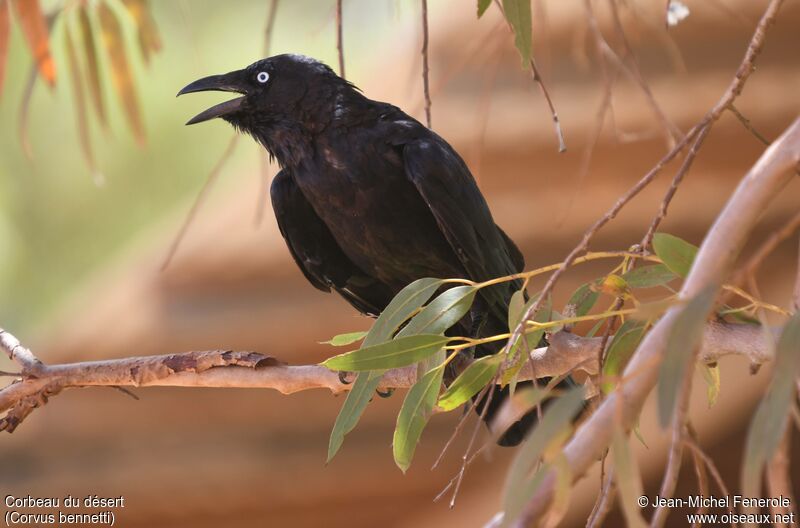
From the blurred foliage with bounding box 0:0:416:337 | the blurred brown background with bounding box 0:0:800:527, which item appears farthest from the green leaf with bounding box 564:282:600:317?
the blurred foliage with bounding box 0:0:416:337

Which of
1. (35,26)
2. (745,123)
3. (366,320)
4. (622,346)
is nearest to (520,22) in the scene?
(745,123)

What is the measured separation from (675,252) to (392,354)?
46 cm

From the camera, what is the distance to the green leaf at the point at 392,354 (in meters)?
1.49

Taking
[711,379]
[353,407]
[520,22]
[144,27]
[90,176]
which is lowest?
[90,176]

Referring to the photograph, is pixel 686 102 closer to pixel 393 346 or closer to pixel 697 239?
pixel 697 239

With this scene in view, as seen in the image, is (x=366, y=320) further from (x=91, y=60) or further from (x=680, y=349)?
(x=680, y=349)

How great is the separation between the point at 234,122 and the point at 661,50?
7.18ft

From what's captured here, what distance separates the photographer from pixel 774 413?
927mm

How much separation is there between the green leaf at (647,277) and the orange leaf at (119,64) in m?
1.35

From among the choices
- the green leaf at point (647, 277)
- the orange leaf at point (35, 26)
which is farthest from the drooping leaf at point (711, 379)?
the orange leaf at point (35, 26)

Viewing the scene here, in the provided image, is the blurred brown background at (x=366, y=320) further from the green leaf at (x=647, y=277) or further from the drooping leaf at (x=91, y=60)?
the green leaf at (x=647, y=277)

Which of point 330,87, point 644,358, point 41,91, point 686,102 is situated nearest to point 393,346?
point 644,358

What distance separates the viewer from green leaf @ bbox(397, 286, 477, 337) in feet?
5.27

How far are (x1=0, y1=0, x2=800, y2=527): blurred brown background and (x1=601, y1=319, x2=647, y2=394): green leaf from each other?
7.99 feet
